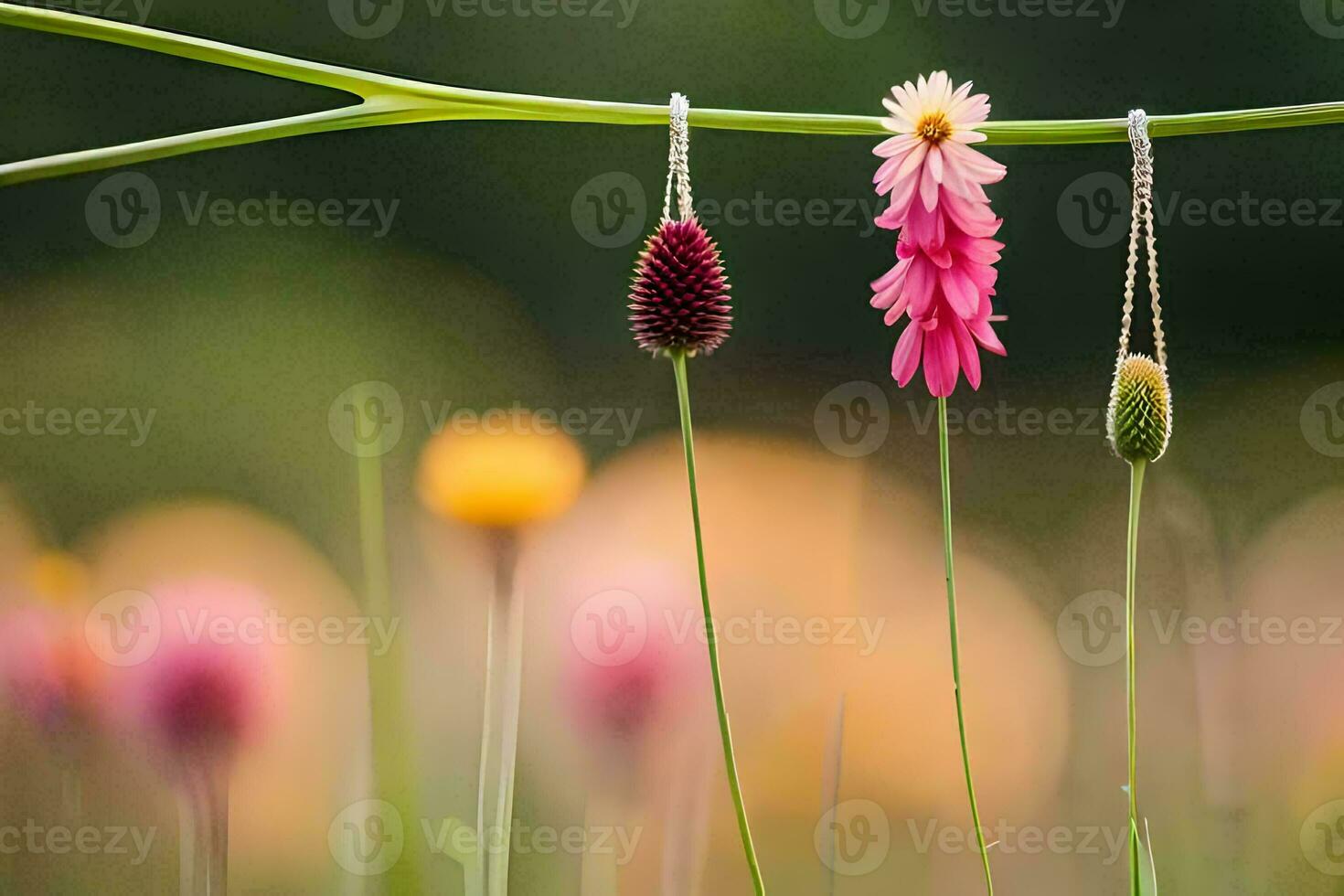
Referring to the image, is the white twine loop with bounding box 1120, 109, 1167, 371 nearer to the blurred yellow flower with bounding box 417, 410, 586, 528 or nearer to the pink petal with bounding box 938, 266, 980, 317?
the pink petal with bounding box 938, 266, 980, 317

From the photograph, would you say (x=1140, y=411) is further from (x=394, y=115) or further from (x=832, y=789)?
(x=394, y=115)

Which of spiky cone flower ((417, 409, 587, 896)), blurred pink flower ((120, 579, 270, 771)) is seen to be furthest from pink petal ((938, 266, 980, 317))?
blurred pink flower ((120, 579, 270, 771))

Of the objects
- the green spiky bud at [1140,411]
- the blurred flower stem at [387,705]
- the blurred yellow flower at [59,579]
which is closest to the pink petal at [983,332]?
the green spiky bud at [1140,411]

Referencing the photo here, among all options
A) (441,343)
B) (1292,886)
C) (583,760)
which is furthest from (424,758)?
(1292,886)

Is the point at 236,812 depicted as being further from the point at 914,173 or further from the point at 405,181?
the point at 914,173

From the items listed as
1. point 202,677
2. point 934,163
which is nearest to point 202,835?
point 202,677

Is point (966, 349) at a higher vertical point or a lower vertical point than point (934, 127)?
lower
